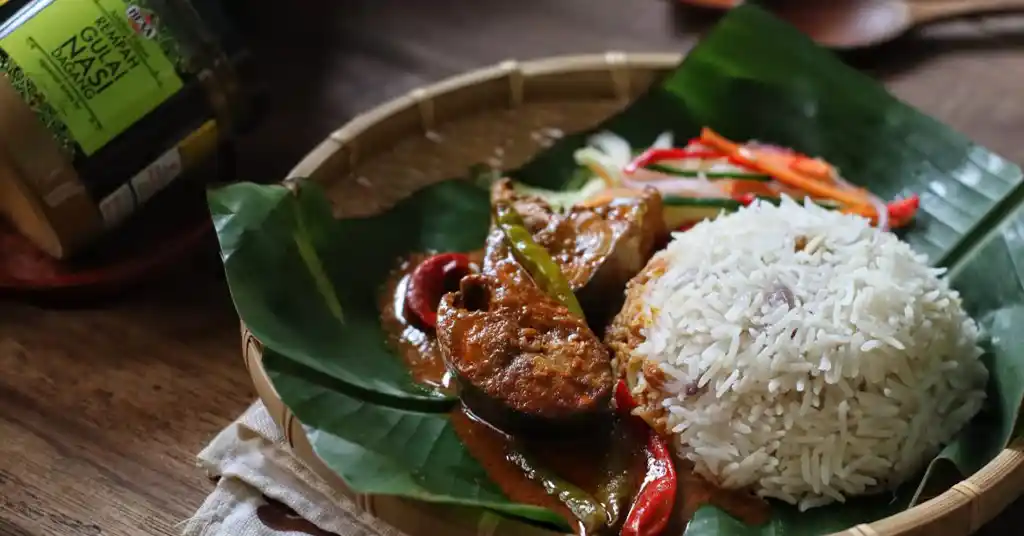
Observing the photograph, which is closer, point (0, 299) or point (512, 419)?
point (512, 419)

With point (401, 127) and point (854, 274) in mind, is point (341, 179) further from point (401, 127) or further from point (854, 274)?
point (854, 274)

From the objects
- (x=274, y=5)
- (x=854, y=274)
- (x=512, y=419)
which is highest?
(x=274, y=5)

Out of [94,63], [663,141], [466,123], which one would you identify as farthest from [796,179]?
[94,63]

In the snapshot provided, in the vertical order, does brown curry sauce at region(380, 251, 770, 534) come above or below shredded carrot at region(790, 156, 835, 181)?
below

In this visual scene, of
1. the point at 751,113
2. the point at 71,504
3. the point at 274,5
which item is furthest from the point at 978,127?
the point at 71,504

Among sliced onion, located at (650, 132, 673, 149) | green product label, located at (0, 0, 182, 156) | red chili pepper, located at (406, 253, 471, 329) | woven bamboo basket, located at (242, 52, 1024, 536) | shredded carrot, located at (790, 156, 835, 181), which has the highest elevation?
green product label, located at (0, 0, 182, 156)

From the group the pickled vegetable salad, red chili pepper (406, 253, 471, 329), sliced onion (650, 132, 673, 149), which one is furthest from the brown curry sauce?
sliced onion (650, 132, 673, 149)

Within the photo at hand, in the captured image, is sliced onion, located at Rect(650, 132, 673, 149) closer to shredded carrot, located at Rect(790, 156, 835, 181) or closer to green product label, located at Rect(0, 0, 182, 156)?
shredded carrot, located at Rect(790, 156, 835, 181)
